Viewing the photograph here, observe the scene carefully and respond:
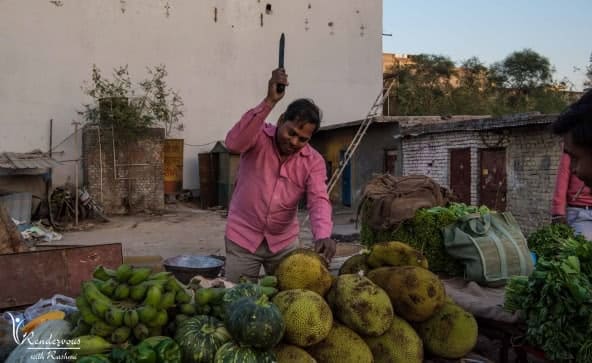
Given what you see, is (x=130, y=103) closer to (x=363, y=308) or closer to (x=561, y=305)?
(x=363, y=308)

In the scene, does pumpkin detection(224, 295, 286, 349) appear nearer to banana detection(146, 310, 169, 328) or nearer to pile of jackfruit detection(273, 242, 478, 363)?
pile of jackfruit detection(273, 242, 478, 363)

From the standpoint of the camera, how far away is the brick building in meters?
10.3

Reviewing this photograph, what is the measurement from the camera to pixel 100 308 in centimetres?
192

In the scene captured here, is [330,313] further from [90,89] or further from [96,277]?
[90,89]

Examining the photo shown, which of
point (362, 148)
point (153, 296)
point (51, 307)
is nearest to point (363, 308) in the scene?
point (153, 296)

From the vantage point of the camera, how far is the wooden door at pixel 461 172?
12.3 meters

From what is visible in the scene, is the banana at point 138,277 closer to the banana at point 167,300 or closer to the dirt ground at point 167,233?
the banana at point 167,300

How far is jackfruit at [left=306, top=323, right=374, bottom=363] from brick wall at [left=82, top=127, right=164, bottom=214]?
17.0 metres

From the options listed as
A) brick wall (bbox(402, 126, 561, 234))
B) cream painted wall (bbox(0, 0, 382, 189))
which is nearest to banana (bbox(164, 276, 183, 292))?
brick wall (bbox(402, 126, 561, 234))

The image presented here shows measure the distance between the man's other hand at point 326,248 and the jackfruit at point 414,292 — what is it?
1.22ft

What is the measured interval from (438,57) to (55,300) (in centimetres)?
3394

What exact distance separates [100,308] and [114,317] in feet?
0.23

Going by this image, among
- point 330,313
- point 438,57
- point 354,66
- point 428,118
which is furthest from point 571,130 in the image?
point 438,57

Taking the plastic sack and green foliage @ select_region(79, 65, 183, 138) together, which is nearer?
the plastic sack
